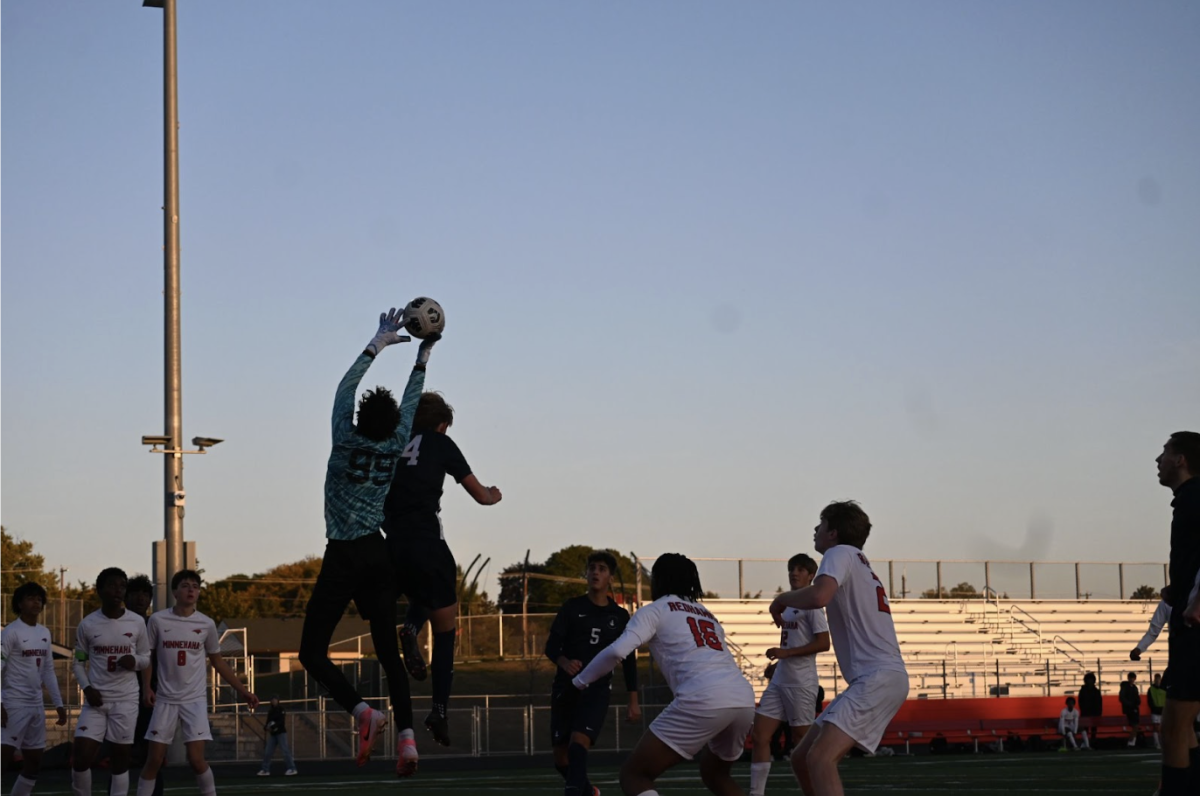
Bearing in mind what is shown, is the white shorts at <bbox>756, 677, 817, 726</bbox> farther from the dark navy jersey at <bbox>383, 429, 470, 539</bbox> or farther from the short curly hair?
the short curly hair

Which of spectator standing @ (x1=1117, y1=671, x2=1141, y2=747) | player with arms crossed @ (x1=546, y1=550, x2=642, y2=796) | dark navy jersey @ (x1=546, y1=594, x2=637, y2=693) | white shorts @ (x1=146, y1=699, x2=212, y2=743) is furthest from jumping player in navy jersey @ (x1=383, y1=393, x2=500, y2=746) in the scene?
spectator standing @ (x1=1117, y1=671, x2=1141, y2=747)

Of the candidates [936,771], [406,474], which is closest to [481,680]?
[936,771]

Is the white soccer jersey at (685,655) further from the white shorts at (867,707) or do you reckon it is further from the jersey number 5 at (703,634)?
the white shorts at (867,707)

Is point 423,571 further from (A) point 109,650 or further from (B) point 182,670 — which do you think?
(A) point 109,650

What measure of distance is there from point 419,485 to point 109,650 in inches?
197

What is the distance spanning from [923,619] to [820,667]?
7.39 meters

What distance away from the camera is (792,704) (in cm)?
1323

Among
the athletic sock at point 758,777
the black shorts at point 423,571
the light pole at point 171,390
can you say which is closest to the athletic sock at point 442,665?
the black shorts at point 423,571

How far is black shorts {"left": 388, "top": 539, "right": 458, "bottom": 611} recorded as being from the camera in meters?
9.45

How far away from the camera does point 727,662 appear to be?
29.7 ft

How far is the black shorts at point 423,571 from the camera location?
9453mm

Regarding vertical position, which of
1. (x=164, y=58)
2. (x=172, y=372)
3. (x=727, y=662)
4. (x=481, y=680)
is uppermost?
(x=164, y=58)

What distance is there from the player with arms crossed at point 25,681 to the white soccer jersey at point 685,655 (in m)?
7.23

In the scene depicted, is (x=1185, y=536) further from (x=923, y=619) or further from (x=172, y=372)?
(x=923, y=619)
